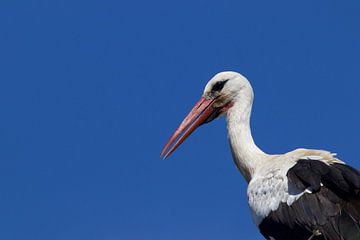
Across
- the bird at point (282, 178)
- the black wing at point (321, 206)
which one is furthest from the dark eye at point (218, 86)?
the black wing at point (321, 206)

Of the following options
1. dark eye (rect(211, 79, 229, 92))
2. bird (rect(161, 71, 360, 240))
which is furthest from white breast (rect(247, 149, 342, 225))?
dark eye (rect(211, 79, 229, 92))

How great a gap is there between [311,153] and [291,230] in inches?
34.5

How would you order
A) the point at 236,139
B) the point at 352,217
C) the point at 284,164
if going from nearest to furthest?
the point at 352,217 → the point at 284,164 → the point at 236,139

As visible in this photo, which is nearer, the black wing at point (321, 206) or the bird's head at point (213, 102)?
the black wing at point (321, 206)

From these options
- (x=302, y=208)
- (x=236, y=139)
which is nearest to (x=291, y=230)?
(x=302, y=208)

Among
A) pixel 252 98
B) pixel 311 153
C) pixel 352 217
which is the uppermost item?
pixel 252 98

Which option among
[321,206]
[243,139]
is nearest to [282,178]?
[321,206]

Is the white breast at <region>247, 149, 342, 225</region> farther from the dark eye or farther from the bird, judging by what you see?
the dark eye

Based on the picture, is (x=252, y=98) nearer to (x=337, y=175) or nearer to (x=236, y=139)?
(x=236, y=139)

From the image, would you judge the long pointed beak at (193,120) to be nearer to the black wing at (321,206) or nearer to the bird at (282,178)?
the bird at (282,178)

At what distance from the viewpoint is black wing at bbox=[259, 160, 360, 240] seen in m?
14.2

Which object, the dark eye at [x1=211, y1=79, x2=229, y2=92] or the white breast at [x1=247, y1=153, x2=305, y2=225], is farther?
the dark eye at [x1=211, y1=79, x2=229, y2=92]

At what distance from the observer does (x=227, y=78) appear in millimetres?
16438

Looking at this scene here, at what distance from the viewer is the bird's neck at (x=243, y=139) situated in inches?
625
